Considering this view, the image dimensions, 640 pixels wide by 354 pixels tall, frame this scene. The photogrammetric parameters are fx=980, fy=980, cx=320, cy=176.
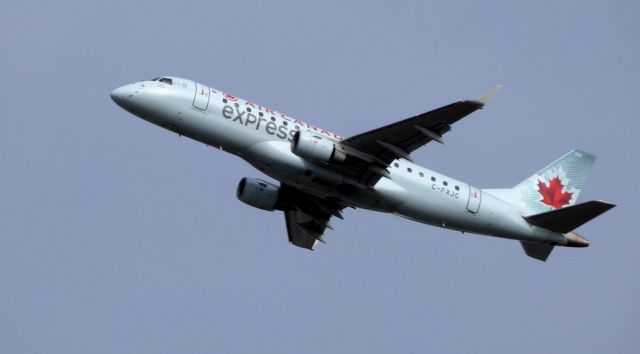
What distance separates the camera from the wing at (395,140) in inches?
1705

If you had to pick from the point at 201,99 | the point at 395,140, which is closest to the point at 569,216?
the point at 395,140

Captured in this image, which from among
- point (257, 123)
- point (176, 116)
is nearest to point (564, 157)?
point (257, 123)

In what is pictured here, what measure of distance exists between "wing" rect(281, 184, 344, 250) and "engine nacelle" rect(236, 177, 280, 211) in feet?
2.11

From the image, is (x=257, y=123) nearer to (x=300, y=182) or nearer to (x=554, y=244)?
(x=300, y=182)

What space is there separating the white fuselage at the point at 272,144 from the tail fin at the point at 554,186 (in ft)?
15.4

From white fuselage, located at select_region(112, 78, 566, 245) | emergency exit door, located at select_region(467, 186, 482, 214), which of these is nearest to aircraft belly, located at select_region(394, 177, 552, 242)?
white fuselage, located at select_region(112, 78, 566, 245)

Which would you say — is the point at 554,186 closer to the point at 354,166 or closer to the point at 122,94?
the point at 354,166

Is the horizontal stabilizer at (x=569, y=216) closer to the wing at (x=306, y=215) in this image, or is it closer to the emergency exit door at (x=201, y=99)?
the wing at (x=306, y=215)

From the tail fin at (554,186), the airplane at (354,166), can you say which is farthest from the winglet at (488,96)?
the tail fin at (554,186)

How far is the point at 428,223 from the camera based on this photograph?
50.3m

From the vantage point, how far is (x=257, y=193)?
173ft

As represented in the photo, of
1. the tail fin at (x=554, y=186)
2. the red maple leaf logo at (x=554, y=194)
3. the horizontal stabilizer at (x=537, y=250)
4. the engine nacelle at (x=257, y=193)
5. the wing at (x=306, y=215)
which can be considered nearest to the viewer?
the engine nacelle at (x=257, y=193)

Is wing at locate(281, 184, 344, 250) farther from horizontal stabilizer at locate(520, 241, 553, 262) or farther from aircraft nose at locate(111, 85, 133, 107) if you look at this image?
aircraft nose at locate(111, 85, 133, 107)

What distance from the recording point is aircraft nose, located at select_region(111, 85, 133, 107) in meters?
46.0
